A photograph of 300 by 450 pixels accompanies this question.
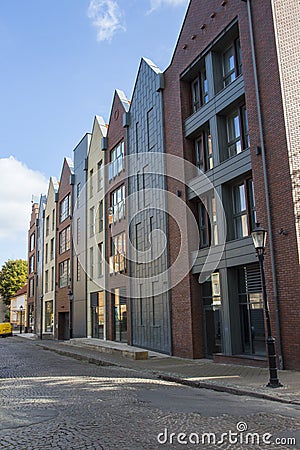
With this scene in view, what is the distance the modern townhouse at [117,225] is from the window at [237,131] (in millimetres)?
9300

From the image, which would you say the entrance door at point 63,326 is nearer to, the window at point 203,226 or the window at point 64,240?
the window at point 64,240

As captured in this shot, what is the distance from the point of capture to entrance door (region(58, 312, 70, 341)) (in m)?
37.6

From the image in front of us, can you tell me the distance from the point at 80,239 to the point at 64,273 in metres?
6.01

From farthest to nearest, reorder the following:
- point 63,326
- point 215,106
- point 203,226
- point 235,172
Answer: point 63,326 → point 203,226 → point 215,106 → point 235,172

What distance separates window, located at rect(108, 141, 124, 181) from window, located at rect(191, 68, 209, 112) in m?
7.86

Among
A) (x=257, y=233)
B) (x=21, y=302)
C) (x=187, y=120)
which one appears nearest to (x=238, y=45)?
(x=187, y=120)

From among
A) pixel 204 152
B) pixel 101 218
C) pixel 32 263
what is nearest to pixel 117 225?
pixel 101 218

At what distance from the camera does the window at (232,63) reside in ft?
54.7

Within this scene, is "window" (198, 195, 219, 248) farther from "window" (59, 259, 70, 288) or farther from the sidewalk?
"window" (59, 259, 70, 288)

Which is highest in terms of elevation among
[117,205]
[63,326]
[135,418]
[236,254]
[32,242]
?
[32,242]

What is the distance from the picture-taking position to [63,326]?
38.6m

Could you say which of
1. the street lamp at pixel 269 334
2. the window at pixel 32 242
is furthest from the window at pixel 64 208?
the street lamp at pixel 269 334

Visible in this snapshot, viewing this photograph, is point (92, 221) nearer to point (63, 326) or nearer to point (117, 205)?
point (117, 205)

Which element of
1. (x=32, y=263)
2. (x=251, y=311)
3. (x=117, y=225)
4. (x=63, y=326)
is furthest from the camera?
(x=32, y=263)
